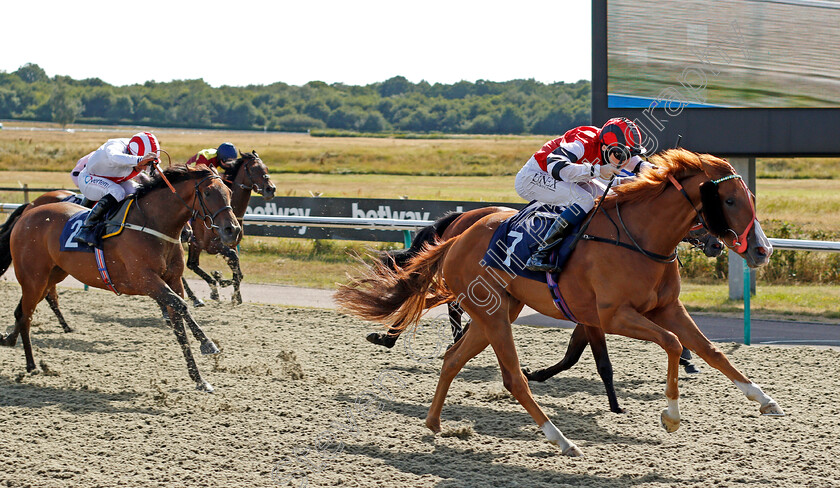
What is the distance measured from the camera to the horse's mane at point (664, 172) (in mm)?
4215

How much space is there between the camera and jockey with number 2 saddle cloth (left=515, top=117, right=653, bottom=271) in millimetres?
4668

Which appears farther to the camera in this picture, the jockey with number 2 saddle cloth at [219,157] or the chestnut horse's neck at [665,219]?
the jockey with number 2 saddle cloth at [219,157]

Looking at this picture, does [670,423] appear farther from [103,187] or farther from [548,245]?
[103,187]

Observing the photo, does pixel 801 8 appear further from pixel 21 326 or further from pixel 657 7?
pixel 21 326

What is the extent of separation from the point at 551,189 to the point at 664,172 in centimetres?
85

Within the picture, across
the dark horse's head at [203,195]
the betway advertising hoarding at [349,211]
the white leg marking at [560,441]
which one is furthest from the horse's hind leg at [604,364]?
the betway advertising hoarding at [349,211]

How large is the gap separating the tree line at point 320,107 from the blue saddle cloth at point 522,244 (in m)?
58.6

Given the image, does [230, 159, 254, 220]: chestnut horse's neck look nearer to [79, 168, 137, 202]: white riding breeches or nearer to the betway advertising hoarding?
[79, 168, 137, 202]: white riding breeches

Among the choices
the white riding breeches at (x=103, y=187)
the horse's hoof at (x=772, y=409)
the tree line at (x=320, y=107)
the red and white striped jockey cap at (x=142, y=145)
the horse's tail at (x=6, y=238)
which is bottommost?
the horse's hoof at (x=772, y=409)

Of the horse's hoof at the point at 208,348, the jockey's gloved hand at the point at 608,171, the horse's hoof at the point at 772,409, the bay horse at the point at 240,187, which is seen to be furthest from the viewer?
the bay horse at the point at 240,187

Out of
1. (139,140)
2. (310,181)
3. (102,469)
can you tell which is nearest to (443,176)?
(310,181)

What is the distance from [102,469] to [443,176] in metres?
30.8

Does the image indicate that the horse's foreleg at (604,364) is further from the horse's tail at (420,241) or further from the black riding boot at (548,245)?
the horse's tail at (420,241)

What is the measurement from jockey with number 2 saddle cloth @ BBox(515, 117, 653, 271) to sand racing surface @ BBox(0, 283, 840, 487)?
43.8 inches
